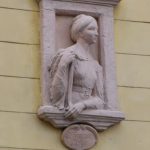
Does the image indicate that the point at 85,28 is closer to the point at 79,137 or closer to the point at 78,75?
the point at 78,75

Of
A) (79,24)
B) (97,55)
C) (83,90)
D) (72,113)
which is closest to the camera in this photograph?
(72,113)

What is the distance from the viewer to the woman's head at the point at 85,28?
19.7 ft

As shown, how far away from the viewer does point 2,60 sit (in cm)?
589

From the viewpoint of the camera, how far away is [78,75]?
5902mm

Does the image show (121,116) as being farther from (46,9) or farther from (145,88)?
(46,9)

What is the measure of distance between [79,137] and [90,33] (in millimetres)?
754

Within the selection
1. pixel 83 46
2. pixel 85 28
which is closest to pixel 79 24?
pixel 85 28

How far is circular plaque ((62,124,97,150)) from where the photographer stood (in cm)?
580

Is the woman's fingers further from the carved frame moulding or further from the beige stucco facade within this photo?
the beige stucco facade

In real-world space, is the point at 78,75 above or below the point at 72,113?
above

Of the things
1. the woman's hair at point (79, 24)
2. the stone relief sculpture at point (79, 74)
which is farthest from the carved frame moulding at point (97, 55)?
the woman's hair at point (79, 24)

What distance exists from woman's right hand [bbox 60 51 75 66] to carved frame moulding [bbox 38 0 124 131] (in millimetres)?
122

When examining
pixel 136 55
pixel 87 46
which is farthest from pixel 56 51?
pixel 136 55

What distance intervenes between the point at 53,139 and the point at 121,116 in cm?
51
